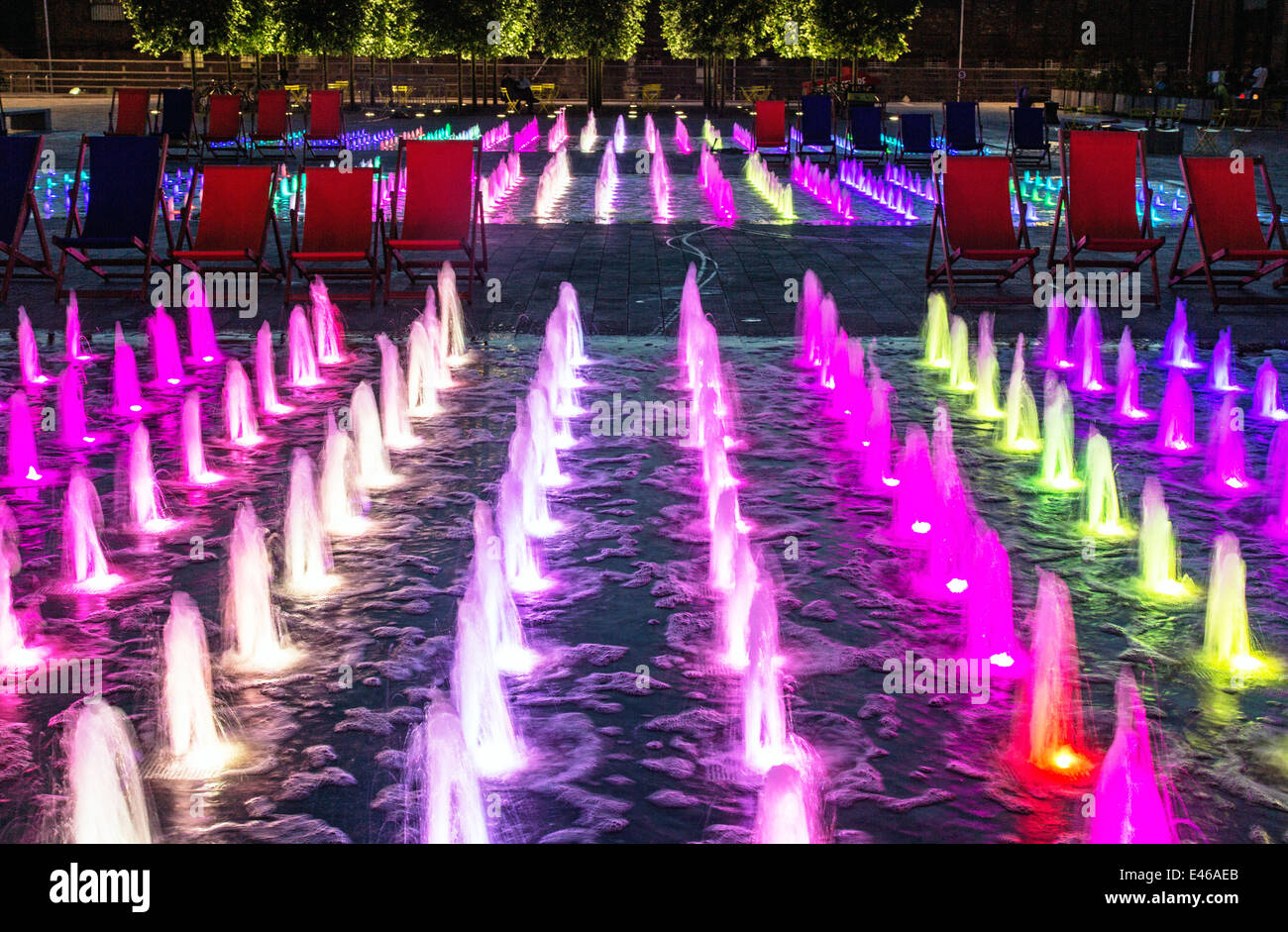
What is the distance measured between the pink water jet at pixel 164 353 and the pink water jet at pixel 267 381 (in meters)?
0.65

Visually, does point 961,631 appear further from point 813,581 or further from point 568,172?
point 568,172

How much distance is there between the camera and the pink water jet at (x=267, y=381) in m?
7.72

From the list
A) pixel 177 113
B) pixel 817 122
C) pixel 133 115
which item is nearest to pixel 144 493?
pixel 133 115

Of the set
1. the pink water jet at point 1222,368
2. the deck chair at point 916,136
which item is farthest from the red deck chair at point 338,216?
the deck chair at point 916,136

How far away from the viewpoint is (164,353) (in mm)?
8391

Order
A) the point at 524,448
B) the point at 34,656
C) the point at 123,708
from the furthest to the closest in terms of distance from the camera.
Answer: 1. the point at 524,448
2. the point at 34,656
3. the point at 123,708

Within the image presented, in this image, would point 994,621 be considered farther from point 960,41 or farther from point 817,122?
point 960,41

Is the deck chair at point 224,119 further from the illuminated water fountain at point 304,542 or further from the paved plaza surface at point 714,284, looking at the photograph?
the illuminated water fountain at point 304,542

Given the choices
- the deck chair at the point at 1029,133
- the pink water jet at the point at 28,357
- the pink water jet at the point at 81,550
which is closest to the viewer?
the pink water jet at the point at 81,550

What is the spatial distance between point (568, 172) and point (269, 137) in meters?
4.64

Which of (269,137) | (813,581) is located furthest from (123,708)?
(269,137)

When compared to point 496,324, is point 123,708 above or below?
below

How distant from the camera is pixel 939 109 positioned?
3966cm

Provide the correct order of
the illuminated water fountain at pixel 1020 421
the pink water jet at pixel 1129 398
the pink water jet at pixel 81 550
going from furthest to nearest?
1. the pink water jet at pixel 1129 398
2. the illuminated water fountain at pixel 1020 421
3. the pink water jet at pixel 81 550
